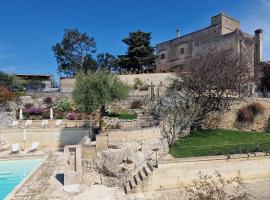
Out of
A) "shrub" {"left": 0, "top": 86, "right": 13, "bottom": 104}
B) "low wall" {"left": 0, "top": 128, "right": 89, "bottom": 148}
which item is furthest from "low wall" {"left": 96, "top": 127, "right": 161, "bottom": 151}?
"shrub" {"left": 0, "top": 86, "right": 13, "bottom": 104}

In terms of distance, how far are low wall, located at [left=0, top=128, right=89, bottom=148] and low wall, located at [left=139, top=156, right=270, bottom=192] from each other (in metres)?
9.19

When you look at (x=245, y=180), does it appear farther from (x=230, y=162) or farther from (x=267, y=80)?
(x=267, y=80)

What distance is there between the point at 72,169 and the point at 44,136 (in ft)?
28.4

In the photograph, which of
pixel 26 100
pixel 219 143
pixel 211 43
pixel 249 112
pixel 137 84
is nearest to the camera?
pixel 219 143

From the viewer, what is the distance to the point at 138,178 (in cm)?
1283

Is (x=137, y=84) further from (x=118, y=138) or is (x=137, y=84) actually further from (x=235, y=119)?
(x=118, y=138)

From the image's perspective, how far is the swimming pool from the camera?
12.6m

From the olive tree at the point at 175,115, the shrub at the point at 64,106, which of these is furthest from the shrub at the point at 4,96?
the olive tree at the point at 175,115

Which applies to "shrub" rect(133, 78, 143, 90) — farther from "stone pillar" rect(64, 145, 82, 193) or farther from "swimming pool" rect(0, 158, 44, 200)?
"stone pillar" rect(64, 145, 82, 193)

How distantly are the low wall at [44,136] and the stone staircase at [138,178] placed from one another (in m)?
8.38

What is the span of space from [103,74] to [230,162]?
32.0 ft

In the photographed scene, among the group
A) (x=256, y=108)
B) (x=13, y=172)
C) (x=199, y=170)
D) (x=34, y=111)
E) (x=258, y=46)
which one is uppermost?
(x=258, y=46)

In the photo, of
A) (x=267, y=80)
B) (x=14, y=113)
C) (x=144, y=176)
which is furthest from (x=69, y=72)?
(x=144, y=176)

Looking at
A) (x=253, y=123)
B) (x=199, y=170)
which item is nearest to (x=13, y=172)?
(x=199, y=170)
